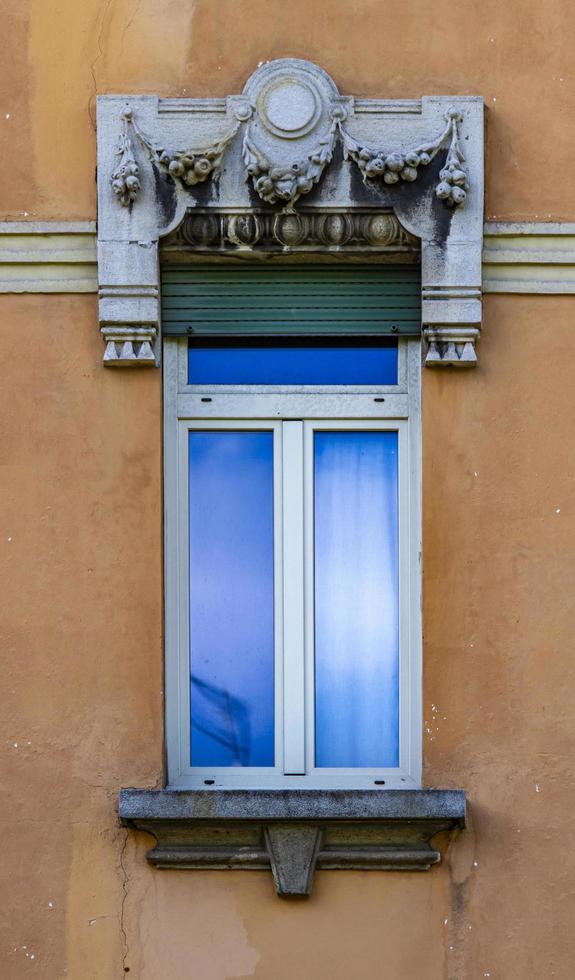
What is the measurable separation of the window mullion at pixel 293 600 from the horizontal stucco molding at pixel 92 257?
3.47 ft

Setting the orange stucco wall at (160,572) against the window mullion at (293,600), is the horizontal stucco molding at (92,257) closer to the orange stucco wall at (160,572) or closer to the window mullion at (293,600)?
the orange stucco wall at (160,572)

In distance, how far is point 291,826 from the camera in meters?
→ 7.44

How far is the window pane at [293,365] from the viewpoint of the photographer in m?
8.02

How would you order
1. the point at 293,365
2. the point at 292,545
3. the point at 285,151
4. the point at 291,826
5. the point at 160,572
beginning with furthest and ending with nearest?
the point at 293,365 → the point at 292,545 → the point at 285,151 → the point at 160,572 → the point at 291,826

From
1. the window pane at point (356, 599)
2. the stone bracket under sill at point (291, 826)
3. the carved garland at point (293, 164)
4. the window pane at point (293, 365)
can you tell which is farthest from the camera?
the window pane at point (293, 365)

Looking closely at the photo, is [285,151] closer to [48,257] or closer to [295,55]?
[295,55]

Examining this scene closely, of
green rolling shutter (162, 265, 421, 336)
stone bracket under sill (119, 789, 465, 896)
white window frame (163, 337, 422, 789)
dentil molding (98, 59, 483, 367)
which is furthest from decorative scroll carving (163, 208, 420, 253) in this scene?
stone bracket under sill (119, 789, 465, 896)

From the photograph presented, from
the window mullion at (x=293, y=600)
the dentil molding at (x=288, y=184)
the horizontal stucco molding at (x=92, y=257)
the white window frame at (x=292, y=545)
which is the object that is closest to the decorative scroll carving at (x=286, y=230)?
the dentil molding at (x=288, y=184)

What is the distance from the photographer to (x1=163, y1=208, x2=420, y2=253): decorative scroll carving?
7812mm

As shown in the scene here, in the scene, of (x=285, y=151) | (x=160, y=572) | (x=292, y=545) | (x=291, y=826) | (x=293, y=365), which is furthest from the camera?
(x=293, y=365)

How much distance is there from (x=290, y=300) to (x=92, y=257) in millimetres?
849

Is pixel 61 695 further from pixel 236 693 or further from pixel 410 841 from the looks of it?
pixel 410 841

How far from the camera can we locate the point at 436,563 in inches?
303

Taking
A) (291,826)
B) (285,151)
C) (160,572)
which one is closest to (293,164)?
(285,151)
